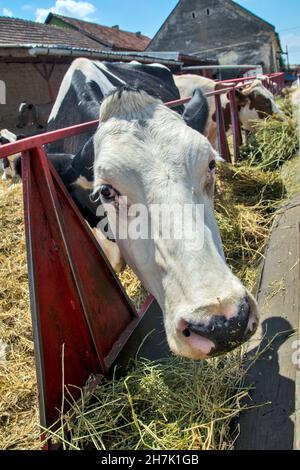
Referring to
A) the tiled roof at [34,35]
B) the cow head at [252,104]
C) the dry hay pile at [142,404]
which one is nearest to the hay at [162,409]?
the dry hay pile at [142,404]

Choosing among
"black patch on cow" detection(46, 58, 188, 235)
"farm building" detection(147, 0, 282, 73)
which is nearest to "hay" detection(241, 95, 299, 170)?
"black patch on cow" detection(46, 58, 188, 235)

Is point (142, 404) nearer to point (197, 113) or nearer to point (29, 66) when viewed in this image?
point (197, 113)

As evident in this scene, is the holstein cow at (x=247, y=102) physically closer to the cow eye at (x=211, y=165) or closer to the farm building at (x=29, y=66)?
the cow eye at (x=211, y=165)

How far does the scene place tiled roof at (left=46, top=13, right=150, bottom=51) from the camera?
96.3 feet

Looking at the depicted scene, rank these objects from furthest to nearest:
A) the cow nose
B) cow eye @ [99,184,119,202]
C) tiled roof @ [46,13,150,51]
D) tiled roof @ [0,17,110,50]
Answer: tiled roof @ [46,13,150,51]
tiled roof @ [0,17,110,50]
cow eye @ [99,184,119,202]
the cow nose

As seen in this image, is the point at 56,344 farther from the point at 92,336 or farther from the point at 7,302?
the point at 7,302

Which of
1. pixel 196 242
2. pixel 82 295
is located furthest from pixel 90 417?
pixel 196 242

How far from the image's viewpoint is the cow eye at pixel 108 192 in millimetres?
1889

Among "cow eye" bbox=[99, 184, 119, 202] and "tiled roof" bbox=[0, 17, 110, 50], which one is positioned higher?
"tiled roof" bbox=[0, 17, 110, 50]

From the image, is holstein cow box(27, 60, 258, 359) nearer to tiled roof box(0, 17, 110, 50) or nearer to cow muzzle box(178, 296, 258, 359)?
cow muzzle box(178, 296, 258, 359)

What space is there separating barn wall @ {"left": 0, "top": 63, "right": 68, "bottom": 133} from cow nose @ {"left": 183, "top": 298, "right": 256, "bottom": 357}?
10.7 metres

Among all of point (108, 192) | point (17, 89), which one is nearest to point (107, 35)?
point (17, 89)

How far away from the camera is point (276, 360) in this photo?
5.57ft

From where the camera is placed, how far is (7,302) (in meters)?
3.21
